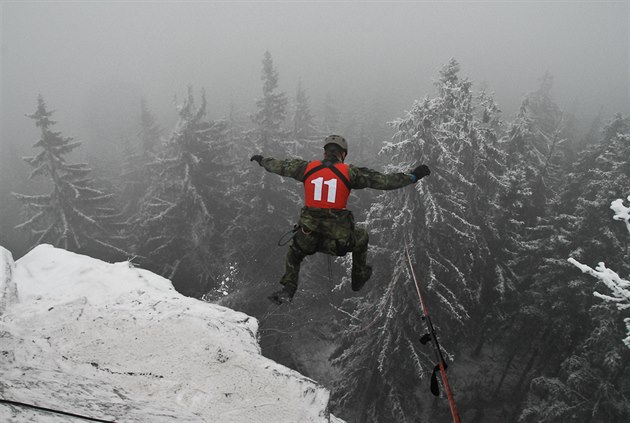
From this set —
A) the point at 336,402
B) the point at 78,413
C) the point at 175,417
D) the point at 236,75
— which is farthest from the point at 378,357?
the point at 236,75

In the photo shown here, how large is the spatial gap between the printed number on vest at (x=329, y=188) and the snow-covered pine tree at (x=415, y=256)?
7162 millimetres

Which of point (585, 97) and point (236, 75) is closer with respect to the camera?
point (585, 97)

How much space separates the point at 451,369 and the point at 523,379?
11.5 ft

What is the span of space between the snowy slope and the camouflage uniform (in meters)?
1.88

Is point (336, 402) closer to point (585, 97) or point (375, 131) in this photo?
point (375, 131)

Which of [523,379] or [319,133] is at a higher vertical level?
[319,133]

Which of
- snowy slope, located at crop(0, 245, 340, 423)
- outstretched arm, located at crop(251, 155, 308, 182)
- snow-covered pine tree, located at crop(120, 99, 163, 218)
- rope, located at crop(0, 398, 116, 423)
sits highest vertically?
outstretched arm, located at crop(251, 155, 308, 182)

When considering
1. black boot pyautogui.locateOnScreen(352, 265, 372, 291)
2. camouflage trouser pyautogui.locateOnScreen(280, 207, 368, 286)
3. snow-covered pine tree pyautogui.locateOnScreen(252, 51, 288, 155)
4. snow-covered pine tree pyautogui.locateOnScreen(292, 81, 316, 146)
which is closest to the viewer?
camouflage trouser pyautogui.locateOnScreen(280, 207, 368, 286)

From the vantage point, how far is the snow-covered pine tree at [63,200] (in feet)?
76.6

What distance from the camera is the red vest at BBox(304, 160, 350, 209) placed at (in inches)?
237

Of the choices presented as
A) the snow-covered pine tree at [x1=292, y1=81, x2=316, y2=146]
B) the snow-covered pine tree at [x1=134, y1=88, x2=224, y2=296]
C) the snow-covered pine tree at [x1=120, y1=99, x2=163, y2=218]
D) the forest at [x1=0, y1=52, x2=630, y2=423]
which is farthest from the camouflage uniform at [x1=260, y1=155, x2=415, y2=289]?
the snow-covered pine tree at [x1=120, y1=99, x2=163, y2=218]

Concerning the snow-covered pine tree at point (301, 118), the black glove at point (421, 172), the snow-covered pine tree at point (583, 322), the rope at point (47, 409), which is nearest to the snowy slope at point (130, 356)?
the rope at point (47, 409)

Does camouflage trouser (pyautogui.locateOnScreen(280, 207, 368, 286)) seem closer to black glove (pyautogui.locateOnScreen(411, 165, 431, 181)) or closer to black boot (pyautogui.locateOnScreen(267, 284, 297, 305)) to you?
black boot (pyautogui.locateOnScreen(267, 284, 297, 305))

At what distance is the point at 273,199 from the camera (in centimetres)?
2456
